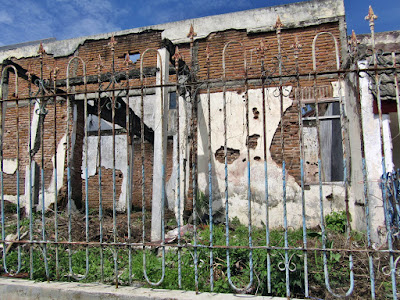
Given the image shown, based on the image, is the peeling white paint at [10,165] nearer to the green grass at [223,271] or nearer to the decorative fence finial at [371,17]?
the green grass at [223,271]

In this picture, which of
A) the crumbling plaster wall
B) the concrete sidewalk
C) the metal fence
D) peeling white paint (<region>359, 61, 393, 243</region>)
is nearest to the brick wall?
the metal fence

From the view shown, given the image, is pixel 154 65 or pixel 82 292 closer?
pixel 82 292

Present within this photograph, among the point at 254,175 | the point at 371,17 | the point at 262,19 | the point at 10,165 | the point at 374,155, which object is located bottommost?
the point at 254,175

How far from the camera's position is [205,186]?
7.14m

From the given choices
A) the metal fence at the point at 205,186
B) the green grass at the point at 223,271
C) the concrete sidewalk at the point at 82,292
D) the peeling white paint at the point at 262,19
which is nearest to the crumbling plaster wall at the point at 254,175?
the metal fence at the point at 205,186

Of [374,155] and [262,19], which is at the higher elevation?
[262,19]

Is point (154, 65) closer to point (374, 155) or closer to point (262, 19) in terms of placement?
point (262, 19)

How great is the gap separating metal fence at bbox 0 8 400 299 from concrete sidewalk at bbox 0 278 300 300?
0.37ft

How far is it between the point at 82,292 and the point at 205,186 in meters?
4.71

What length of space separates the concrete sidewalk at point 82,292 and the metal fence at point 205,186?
0.11 metres

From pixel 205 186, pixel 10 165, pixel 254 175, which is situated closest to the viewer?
pixel 254 175

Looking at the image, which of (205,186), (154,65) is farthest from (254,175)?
(154,65)

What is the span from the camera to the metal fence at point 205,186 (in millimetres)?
2654

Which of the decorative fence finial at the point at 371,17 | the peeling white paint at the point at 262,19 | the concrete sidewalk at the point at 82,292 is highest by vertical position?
the peeling white paint at the point at 262,19
